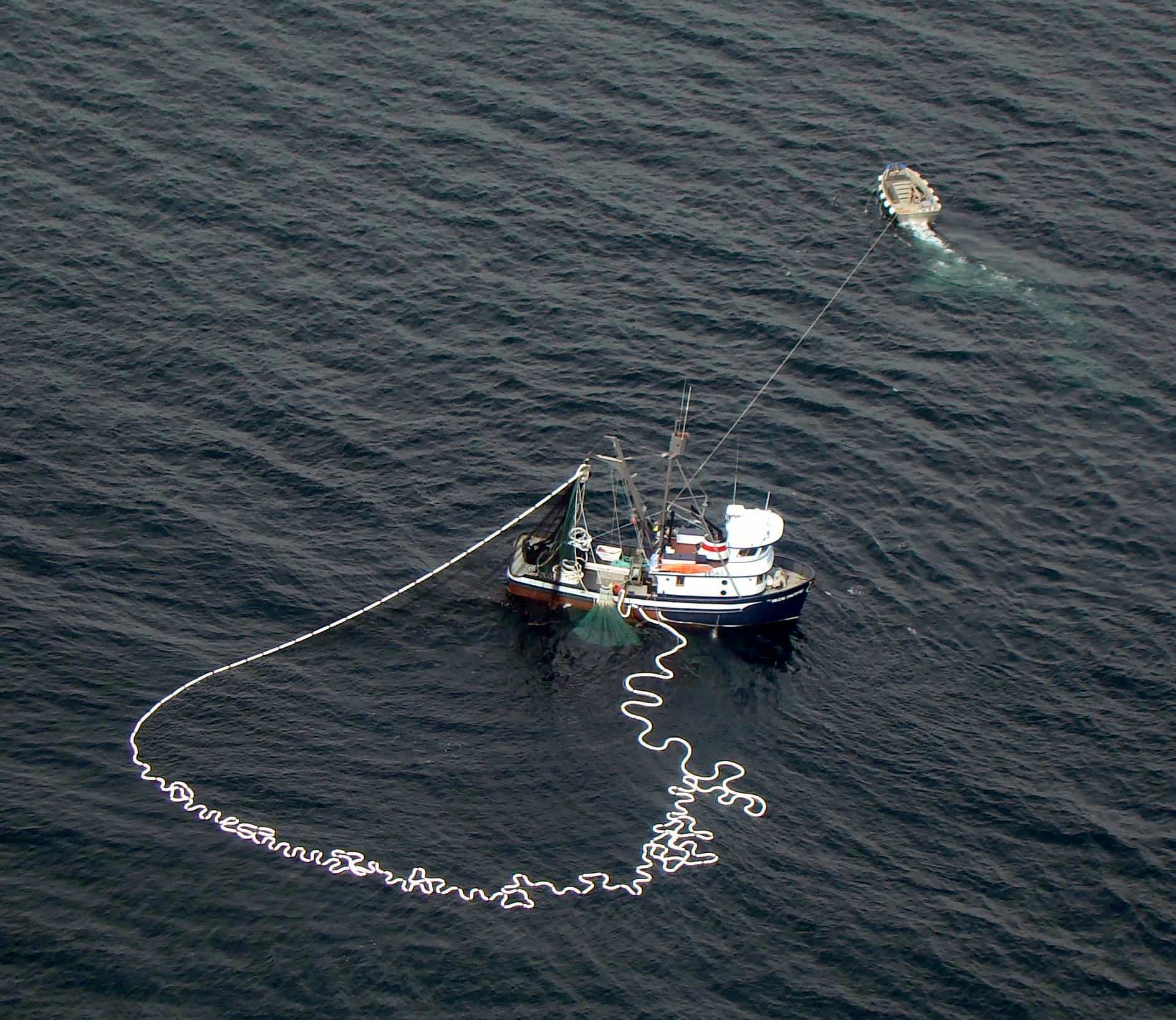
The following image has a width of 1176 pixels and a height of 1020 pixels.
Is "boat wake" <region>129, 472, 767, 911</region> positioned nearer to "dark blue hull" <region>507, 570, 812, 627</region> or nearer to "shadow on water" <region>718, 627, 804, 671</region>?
"shadow on water" <region>718, 627, 804, 671</region>

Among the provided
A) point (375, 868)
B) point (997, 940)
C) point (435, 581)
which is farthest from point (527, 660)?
point (997, 940)

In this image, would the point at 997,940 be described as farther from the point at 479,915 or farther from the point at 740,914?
the point at 479,915

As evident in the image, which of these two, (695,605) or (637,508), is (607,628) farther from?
(637,508)

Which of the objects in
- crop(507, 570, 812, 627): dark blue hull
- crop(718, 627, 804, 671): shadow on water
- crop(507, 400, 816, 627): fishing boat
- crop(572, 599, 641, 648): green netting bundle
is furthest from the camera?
crop(507, 400, 816, 627): fishing boat

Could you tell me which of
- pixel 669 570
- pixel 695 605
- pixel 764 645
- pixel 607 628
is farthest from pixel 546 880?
pixel 669 570

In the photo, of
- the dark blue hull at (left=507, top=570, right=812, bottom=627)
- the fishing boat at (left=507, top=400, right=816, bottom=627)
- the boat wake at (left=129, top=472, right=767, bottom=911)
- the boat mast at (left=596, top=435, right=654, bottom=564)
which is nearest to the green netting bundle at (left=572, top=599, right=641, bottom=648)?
the fishing boat at (left=507, top=400, right=816, bottom=627)
